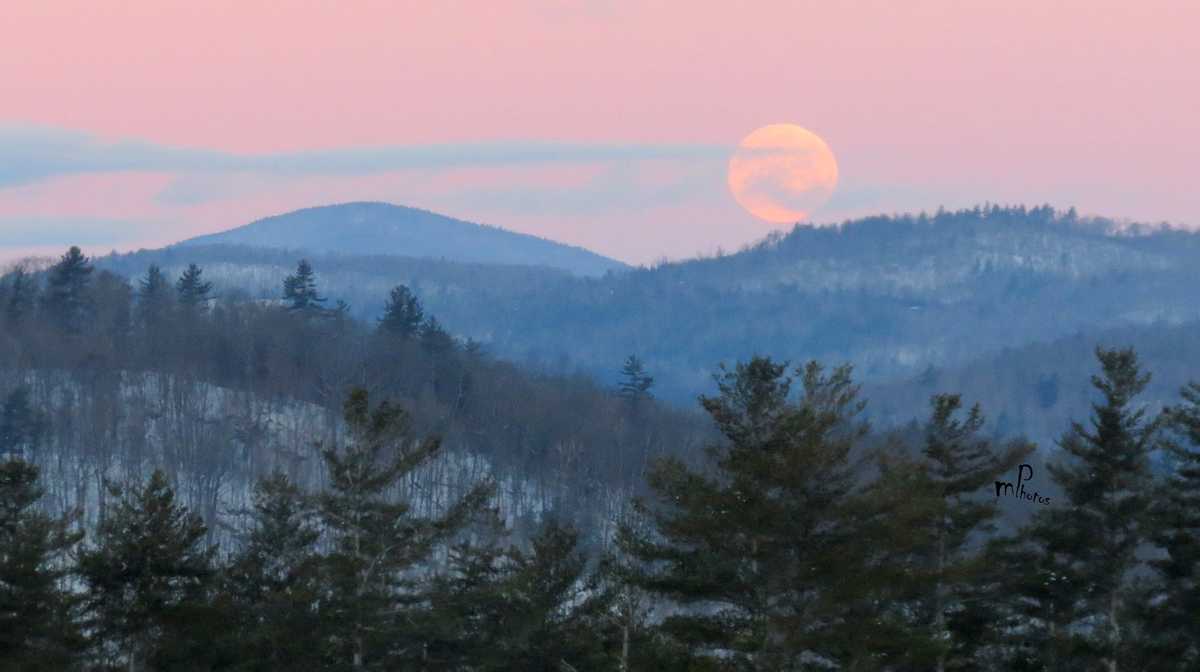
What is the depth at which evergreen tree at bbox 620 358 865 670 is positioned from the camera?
26141 millimetres

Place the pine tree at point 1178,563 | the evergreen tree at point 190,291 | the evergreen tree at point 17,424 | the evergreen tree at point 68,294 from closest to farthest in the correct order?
1. the pine tree at point 1178,563
2. the evergreen tree at point 17,424
3. the evergreen tree at point 68,294
4. the evergreen tree at point 190,291

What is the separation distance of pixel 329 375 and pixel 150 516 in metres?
104

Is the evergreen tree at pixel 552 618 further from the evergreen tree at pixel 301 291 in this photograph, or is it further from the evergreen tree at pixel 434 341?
the evergreen tree at pixel 301 291

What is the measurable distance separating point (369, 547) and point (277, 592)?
Result: 118 inches

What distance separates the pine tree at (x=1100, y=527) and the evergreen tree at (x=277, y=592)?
54.5ft

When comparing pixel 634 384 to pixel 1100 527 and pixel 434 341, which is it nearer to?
pixel 434 341

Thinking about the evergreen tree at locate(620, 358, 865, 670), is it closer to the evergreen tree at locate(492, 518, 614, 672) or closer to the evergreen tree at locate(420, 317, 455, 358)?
the evergreen tree at locate(492, 518, 614, 672)

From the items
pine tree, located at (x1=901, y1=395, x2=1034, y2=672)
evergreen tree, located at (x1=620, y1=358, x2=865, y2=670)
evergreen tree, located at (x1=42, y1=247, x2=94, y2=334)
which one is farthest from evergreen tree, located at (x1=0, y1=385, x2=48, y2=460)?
evergreen tree, located at (x1=620, y1=358, x2=865, y2=670)

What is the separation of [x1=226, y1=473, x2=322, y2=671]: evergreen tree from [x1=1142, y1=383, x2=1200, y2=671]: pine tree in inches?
738

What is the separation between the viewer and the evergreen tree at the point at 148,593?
34.9 m

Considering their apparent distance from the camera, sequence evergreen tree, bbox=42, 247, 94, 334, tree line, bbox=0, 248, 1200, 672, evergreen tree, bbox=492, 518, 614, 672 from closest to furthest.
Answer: tree line, bbox=0, 248, 1200, 672 < evergreen tree, bbox=492, 518, 614, 672 < evergreen tree, bbox=42, 247, 94, 334

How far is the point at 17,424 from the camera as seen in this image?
109m

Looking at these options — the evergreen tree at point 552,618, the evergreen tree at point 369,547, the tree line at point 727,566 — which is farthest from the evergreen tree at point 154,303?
the evergreen tree at point 369,547

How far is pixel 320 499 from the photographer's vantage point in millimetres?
35094
